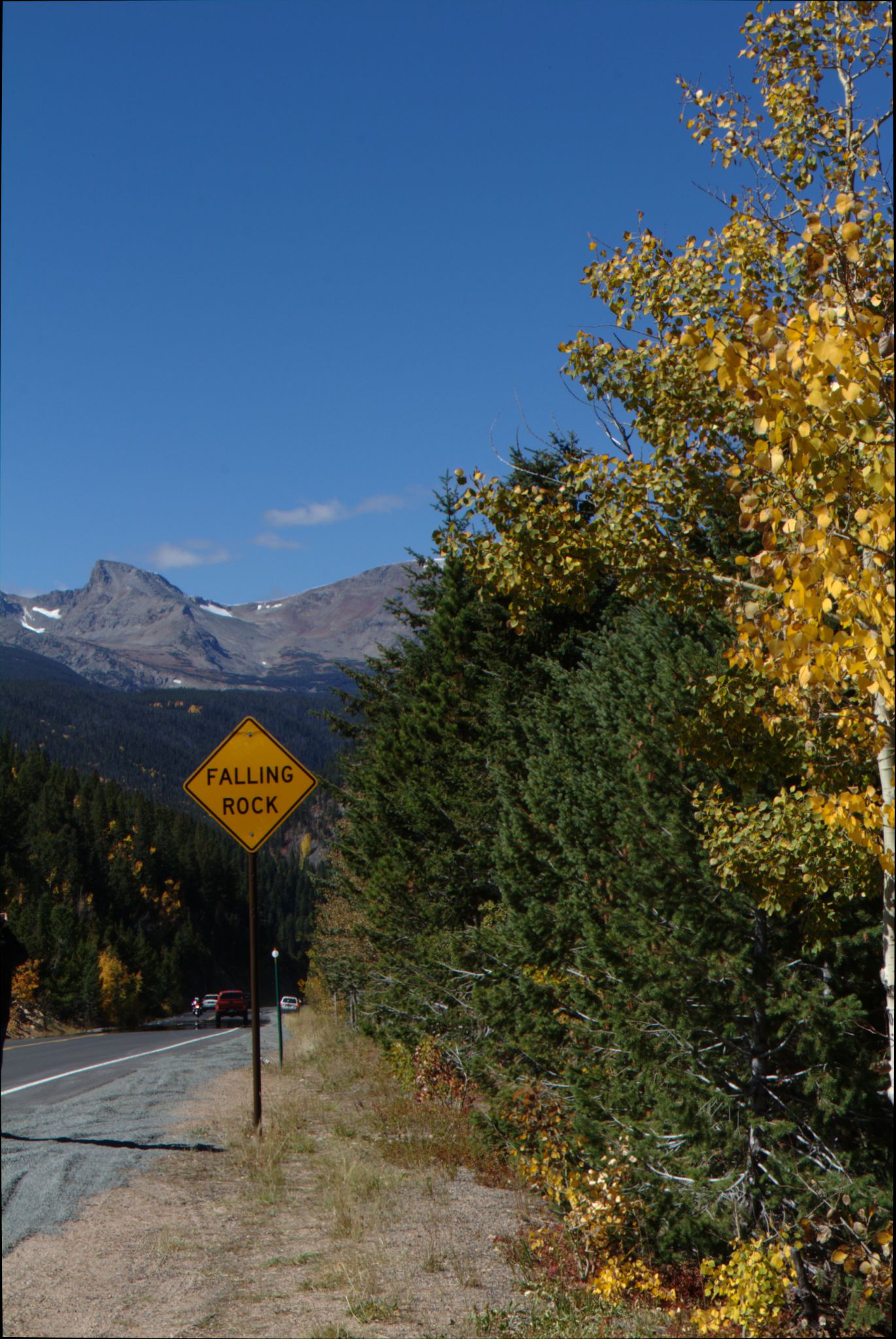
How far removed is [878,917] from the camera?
7.66 m

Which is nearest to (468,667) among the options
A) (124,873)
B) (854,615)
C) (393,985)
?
(393,985)

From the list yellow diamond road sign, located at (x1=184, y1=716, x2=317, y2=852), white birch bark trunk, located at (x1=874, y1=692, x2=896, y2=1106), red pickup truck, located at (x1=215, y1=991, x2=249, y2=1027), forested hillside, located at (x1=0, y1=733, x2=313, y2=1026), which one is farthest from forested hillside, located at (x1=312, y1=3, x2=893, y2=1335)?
forested hillside, located at (x1=0, y1=733, x2=313, y2=1026)

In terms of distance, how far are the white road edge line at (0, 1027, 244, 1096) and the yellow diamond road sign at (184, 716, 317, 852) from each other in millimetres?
4916

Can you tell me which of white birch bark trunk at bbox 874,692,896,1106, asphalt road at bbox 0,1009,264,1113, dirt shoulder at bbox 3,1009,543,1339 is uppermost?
white birch bark trunk at bbox 874,692,896,1106

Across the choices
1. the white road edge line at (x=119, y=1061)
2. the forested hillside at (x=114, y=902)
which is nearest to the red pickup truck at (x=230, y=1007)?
the white road edge line at (x=119, y=1061)

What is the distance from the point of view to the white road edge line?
69.1 feet

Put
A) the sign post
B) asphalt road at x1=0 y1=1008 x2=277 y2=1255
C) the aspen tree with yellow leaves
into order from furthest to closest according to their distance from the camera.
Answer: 1. the sign post
2. asphalt road at x1=0 y1=1008 x2=277 y2=1255
3. the aspen tree with yellow leaves

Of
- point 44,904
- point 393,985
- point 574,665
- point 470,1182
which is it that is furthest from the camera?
point 44,904

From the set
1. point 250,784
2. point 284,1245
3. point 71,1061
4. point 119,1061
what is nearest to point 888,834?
point 284,1245

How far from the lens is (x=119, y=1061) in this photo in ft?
96.2

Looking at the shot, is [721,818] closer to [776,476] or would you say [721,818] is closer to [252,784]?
[776,476]

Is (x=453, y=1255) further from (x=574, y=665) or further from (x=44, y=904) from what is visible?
(x=44, y=904)

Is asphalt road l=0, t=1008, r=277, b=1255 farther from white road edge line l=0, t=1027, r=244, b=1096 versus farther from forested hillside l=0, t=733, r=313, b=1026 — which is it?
forested hillside l=0, t=733, r=313, b=1026

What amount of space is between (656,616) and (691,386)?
2.19m
